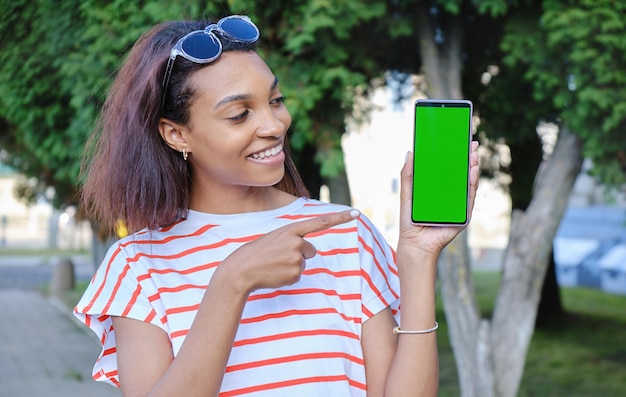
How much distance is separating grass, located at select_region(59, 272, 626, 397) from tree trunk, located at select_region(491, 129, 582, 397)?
6.77 ft

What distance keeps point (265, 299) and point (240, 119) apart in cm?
34

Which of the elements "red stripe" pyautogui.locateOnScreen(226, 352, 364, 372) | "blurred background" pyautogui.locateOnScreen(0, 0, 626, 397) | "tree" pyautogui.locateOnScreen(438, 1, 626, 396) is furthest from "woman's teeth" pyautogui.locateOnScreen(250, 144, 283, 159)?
"tree" pyautogui.locateOnScreen(438, 1, 626, 396)

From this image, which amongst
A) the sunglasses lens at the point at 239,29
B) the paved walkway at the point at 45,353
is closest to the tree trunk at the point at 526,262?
the paved walkway at the point at 45,353

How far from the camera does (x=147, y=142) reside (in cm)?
180

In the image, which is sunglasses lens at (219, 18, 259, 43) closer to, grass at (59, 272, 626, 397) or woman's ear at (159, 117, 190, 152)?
woman's ear at (159, 117, 190, 152)

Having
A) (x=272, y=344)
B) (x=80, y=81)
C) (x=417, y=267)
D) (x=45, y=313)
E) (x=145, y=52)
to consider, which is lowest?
(x=45, y=313)

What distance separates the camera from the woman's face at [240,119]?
5.51 ft

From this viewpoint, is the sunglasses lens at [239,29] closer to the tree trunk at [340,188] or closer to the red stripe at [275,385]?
the red stripe at [275,385]

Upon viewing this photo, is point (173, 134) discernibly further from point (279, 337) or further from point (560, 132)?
point (560, 132)

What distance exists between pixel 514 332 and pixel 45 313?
10.7 meters

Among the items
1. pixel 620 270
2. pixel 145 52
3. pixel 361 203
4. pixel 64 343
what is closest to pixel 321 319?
pixel 145 52

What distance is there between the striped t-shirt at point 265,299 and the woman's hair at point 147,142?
0.05m

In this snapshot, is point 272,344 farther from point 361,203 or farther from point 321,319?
point 361,203

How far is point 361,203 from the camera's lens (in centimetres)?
2556
